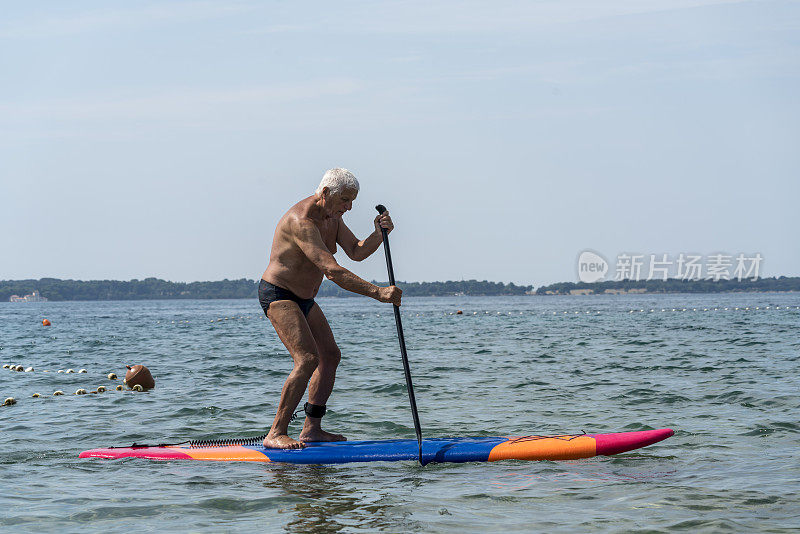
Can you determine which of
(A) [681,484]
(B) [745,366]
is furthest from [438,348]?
(A) [681,484]

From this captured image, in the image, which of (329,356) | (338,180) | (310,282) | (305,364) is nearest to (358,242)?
(310,282)

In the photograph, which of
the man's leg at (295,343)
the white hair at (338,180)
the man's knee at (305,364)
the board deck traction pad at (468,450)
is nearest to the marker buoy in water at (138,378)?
the board deck traction pad at (468,450)

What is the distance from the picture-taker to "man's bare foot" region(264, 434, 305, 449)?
7887 millimetres

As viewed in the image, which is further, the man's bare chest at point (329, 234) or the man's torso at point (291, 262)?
the man's bare chest at point (329, 234)

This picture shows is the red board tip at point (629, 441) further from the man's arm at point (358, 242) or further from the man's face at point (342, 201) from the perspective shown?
the man's face at point (342, 201)

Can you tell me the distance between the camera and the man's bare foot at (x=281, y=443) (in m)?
7.89

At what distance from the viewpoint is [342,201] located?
7418 millimetres

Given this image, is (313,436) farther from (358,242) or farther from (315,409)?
(358,242)

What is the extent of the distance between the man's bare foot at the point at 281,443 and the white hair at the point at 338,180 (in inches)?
94.6

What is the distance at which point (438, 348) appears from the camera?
1056 inches

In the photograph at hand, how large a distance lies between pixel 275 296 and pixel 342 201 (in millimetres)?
1083

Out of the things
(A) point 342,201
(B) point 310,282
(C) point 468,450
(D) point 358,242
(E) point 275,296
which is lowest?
(C) point 468,450

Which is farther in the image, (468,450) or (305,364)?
(468,450)

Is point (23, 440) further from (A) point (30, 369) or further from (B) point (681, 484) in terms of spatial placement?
(A) point (30, 369)
